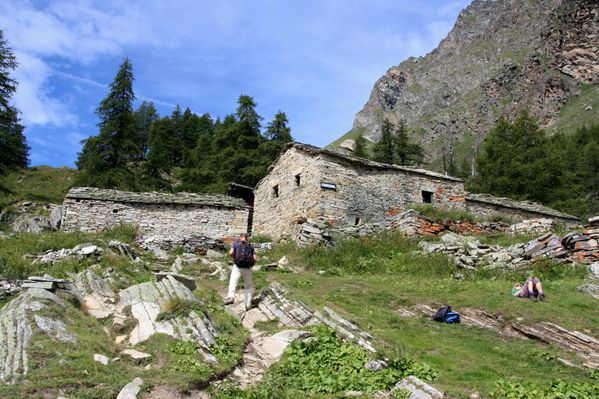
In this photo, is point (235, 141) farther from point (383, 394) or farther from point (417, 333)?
point (383, 394)

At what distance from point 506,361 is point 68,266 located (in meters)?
10.8

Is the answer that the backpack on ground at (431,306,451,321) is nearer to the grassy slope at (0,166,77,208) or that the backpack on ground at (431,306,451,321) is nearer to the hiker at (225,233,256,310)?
the hiker at (225,233,256,310)

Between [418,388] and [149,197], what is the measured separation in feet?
61.2

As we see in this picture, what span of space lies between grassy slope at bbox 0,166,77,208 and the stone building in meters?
18.0

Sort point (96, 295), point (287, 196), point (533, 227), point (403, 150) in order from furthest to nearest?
point (403, 150) → point (287, 196) → point (533, 227) → point (96, 295)

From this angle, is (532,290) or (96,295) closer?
(96,295)

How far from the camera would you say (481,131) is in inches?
5733

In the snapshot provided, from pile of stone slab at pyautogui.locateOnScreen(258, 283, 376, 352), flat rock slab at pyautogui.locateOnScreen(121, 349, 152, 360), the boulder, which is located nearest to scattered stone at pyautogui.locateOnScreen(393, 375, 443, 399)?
pile of stone slab at pyautogui.locateOnScreen(258, 283, 376, 352)

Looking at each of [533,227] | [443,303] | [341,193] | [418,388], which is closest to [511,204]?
[533,227]

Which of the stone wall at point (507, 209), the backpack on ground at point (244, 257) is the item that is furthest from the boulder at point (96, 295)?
the stone wall at point (507, 209)

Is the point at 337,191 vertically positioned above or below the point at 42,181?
below

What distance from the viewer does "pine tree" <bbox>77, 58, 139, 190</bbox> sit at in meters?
33.2

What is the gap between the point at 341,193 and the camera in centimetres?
2264

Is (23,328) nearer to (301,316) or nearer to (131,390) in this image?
(131,390)
